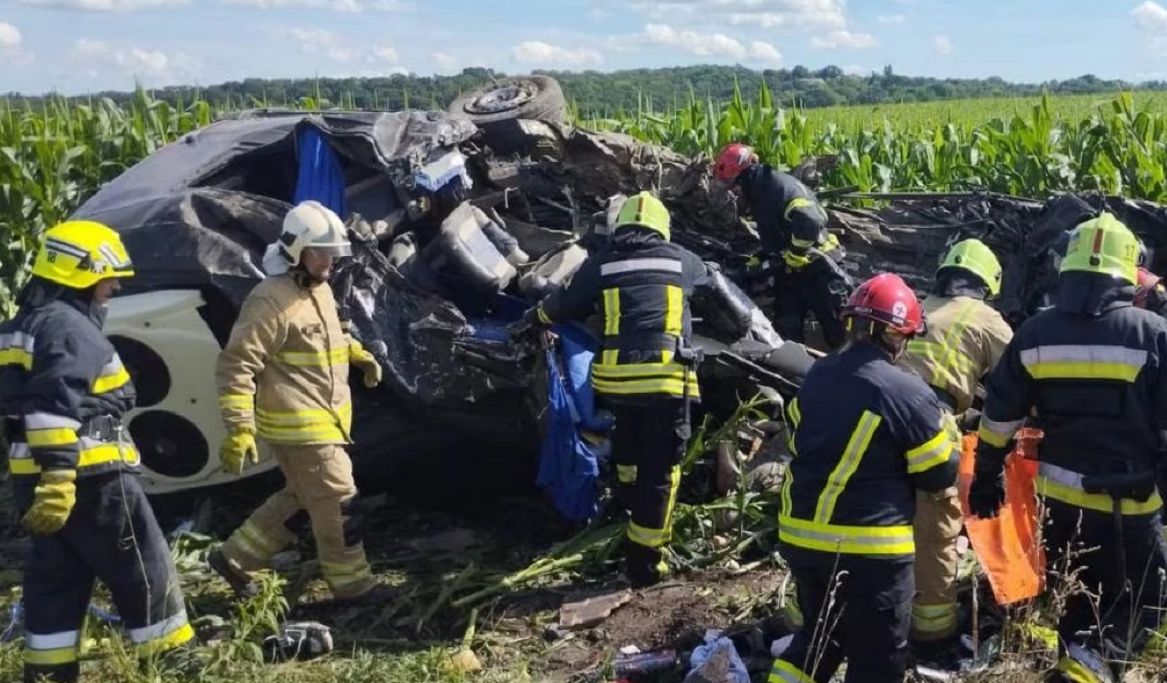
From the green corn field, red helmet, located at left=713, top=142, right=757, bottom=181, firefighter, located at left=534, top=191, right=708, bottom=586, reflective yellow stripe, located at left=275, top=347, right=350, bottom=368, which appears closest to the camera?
reflective yellow stripe, located at left=275, top=347, right=350, bottom=368

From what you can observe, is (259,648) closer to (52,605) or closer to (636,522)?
(52,605)

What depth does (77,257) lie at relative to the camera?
414cm

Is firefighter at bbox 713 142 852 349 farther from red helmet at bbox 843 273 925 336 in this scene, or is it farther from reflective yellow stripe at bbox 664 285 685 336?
red helmet at bbox 843 273 925 336

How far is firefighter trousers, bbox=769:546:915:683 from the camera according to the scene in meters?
3.72

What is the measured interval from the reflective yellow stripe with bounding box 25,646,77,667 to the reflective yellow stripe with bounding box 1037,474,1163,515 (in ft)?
12.0

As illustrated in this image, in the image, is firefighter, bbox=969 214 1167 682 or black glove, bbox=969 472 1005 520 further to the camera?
black glove, bbox=969 472 1005 520

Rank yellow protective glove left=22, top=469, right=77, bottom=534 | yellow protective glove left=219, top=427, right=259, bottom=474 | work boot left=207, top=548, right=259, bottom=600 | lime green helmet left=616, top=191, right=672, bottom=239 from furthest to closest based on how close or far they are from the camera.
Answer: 1. lime green helmet left=616, top=191, right=672, bottom=239
2. work boot left=207, top=548, right=259, bottom=600
3. yellow protective glove left=219, top=427, right=259, bottom=474
4. yellow protective glove left=22, top=469, right=77, bottom=534

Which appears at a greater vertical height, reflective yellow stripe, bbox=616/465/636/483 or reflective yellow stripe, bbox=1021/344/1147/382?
reflective yellow stripe, bbox=1021/344/1147/382

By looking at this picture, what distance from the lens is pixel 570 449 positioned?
561 cm

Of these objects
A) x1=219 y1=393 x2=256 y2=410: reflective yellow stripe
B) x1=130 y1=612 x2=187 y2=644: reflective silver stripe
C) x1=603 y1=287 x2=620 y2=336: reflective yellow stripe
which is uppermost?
x1=603 y1=287 x2=620 y2=336: reflective yellow stripe

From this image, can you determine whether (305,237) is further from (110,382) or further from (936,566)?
(936,566)

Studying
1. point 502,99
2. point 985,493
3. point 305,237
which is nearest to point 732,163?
point 502,99

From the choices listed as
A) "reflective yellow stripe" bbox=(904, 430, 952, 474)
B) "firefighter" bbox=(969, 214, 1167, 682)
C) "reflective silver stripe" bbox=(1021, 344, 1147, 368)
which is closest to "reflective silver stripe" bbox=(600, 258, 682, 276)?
"firefighter" bbox=(969, 214, 1167, 682)

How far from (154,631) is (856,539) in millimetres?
2665
